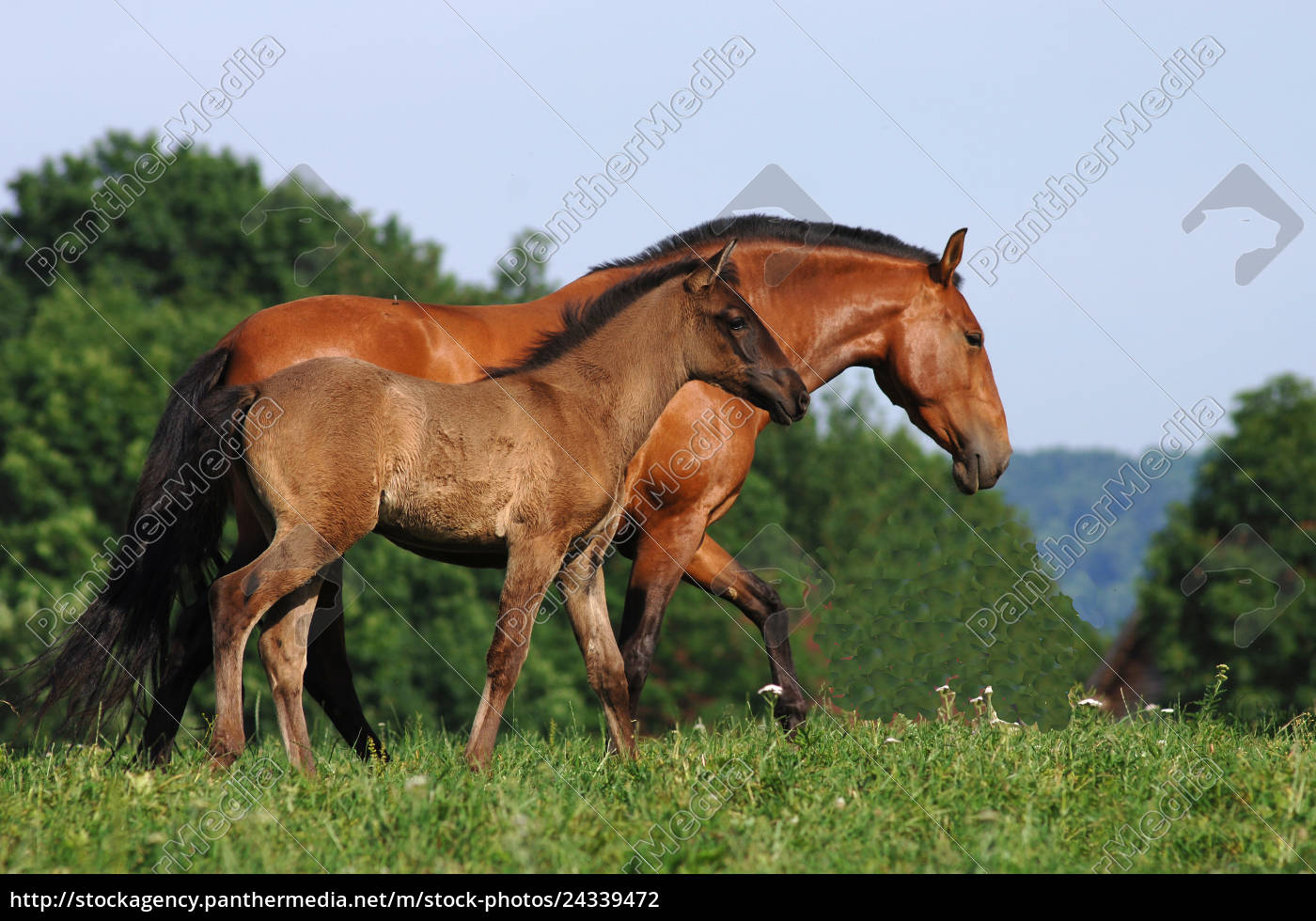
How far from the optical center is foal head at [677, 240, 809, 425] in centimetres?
627

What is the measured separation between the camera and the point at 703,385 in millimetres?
7555

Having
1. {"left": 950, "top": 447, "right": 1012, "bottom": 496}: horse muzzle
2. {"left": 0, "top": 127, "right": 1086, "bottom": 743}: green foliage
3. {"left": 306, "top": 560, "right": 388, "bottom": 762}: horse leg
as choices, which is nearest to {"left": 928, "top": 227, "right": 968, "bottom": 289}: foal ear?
{"left": 950, "top": 447, "right": 1012, "bottom": 496}: horse muzzle

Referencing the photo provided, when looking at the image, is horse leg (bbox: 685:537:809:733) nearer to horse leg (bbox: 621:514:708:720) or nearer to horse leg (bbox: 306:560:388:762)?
horse leg (bbox: 621:514:708:720)

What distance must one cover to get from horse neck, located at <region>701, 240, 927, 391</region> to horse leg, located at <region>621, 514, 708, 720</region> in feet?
4.23

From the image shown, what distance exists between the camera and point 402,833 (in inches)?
155

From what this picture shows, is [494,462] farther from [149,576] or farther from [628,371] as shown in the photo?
[149,576]

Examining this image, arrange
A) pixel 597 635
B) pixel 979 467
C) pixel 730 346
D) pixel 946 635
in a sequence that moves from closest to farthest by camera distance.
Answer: pixel 597 635
pixel 730 346
pixel 946 635
pixel 979 467

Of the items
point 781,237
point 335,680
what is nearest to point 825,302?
point 781,237

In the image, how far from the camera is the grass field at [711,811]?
3.74 m

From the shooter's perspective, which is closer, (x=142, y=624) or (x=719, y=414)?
(x=142, y=624)

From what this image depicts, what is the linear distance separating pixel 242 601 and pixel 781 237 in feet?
13.8

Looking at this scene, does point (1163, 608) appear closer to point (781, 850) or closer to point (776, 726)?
point (776, 726)
